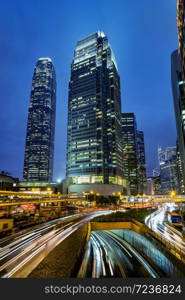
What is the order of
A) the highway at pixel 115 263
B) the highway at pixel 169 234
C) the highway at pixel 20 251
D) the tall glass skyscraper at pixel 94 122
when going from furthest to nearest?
1. the tall glass skyscraper at pixel 94 122
2. the highway at pixel 169 234
3. the highway at pixel 115 263
4. the highway at pixel 20 251

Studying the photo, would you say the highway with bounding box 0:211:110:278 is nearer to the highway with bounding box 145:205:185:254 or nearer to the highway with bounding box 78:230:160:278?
the highway with bounding box 78:230:160:278

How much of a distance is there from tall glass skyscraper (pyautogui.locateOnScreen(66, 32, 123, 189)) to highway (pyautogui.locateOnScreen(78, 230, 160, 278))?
8982cm

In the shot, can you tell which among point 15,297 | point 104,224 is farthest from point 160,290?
point 104,224

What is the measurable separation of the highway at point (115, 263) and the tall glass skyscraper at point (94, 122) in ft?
295

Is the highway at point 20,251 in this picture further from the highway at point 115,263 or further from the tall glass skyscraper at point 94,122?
the tall glass skyscraper at point 94,122

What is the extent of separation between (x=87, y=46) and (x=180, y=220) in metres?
172

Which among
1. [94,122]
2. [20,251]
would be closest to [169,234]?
[20,251]

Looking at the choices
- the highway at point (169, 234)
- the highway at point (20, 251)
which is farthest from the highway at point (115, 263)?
the highway at point (169, 234)

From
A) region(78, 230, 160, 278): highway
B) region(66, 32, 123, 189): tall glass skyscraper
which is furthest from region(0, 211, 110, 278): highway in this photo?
region(66, 32, 123, 189): tall glass skyscraper

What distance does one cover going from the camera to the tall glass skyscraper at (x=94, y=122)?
117312 millimetres

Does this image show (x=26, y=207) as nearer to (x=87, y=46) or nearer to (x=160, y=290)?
(x=160, y=290)

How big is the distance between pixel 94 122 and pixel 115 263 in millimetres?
109945

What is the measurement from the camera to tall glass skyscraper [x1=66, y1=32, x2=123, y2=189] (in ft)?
385

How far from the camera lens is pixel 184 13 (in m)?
39.5
